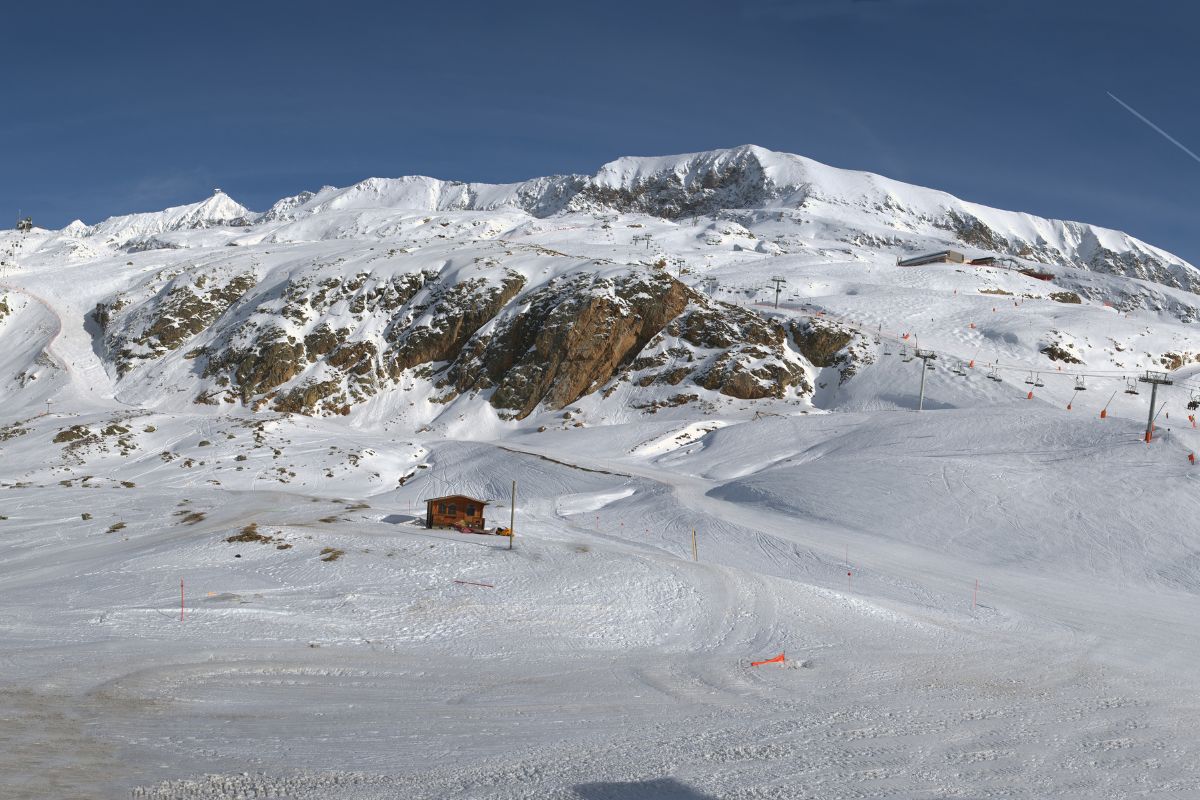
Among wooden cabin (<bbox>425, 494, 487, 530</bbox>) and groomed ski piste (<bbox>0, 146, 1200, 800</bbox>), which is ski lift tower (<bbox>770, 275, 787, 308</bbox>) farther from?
wooden cabin (<bbox>425, 494, 487, 530</bbox>)

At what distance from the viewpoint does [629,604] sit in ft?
68.1

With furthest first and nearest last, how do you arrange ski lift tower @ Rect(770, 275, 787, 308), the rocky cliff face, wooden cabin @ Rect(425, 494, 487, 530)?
ski lift tower @ Rect(770, 275, 787, 308), the rocky cliff face, wooden cabin @ Rect(425, 494, 487, 530)

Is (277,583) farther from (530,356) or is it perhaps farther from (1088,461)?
(530,356)

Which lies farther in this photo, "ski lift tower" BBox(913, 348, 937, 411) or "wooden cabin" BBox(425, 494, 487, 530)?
"ski lift tower" BBox(913, 348, 937, 411)

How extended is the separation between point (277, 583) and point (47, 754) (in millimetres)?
12166

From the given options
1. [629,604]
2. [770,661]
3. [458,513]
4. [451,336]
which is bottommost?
[458,513]

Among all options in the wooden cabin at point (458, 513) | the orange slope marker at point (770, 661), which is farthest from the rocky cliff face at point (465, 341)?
the orange slope marker at point (770, 661)

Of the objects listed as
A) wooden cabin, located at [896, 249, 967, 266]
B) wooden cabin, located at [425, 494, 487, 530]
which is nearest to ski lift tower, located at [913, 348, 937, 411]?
wooden cabin, located at [425, 494, 487, 530]

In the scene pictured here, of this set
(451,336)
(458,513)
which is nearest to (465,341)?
(451,336)

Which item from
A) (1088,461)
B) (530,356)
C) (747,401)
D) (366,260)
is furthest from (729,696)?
(366,260)

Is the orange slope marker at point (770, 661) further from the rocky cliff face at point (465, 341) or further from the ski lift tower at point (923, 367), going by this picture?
the rocky cliff face at point (465, 341)

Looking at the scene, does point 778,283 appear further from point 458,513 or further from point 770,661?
point 770,661

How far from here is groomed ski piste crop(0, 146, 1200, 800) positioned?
10.4m

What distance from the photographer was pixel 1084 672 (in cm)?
1603
